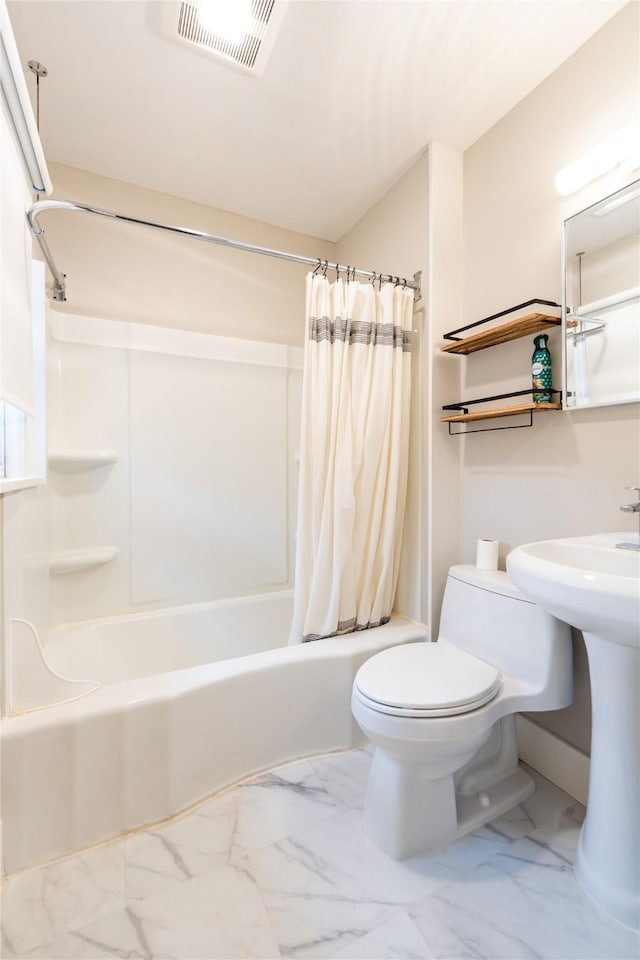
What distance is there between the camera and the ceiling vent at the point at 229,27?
4.13 feet

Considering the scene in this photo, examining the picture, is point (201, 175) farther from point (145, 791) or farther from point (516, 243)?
point (145, 791)

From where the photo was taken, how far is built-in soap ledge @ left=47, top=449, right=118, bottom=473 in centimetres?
184

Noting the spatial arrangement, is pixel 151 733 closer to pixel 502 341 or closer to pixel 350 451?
pixel 350 451

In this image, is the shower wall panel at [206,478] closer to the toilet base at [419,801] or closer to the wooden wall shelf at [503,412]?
the wooden wall shelf at [503,412]

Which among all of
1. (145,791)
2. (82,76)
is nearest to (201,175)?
(82,76)

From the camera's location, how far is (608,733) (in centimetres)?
110

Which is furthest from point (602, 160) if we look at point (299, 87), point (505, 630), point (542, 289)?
point (505, 630)

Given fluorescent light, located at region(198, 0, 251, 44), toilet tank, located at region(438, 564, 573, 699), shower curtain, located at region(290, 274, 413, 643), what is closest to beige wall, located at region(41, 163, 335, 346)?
shower curtain, located at region(290, 274, 413, 643)

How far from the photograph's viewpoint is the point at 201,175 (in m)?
2.02

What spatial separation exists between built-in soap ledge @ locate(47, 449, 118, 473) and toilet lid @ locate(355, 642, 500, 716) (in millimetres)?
1466

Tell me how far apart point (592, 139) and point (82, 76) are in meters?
1.76

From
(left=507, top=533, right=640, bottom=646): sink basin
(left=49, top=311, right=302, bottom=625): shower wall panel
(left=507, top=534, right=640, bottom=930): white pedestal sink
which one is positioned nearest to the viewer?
(left=507, top=533, right=640, bottom=646): sink basin

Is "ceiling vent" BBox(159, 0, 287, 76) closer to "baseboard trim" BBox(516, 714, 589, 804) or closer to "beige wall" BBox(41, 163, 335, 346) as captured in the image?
"beige wall" BBox(41, 163, 335, 346)

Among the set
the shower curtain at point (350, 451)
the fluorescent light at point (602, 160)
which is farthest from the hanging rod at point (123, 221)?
the fluorescent light at point (602, 160)
